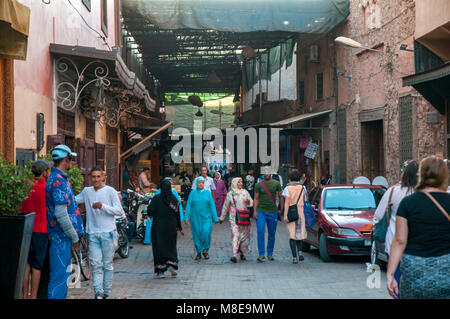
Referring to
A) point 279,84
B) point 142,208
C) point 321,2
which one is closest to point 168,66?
point 279,84

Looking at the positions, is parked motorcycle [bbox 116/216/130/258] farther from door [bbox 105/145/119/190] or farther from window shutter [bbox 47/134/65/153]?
door [bbox 105/145/119/190]

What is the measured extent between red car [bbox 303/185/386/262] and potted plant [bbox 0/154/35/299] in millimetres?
7212

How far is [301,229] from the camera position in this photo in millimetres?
12781

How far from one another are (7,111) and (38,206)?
9.08ft

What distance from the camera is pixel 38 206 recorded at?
7301 mm

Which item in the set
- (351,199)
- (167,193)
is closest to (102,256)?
(167,193)

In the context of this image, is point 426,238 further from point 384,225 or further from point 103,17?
point 103,17

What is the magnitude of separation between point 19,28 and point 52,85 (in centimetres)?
427

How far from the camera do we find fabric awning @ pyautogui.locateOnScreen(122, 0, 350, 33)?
2264 cm

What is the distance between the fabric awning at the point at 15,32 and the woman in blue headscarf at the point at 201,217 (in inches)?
216

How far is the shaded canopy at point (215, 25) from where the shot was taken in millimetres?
22609

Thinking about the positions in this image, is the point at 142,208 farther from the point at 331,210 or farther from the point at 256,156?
the point at 256,156

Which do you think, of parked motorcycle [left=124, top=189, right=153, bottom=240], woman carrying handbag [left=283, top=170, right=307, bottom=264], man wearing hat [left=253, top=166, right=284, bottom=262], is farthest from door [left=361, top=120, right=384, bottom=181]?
woman carrying handbag [left=283, top=170, right=307, bottom=264]

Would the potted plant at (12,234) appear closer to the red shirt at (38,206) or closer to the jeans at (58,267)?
the red shirt at (38,206)
